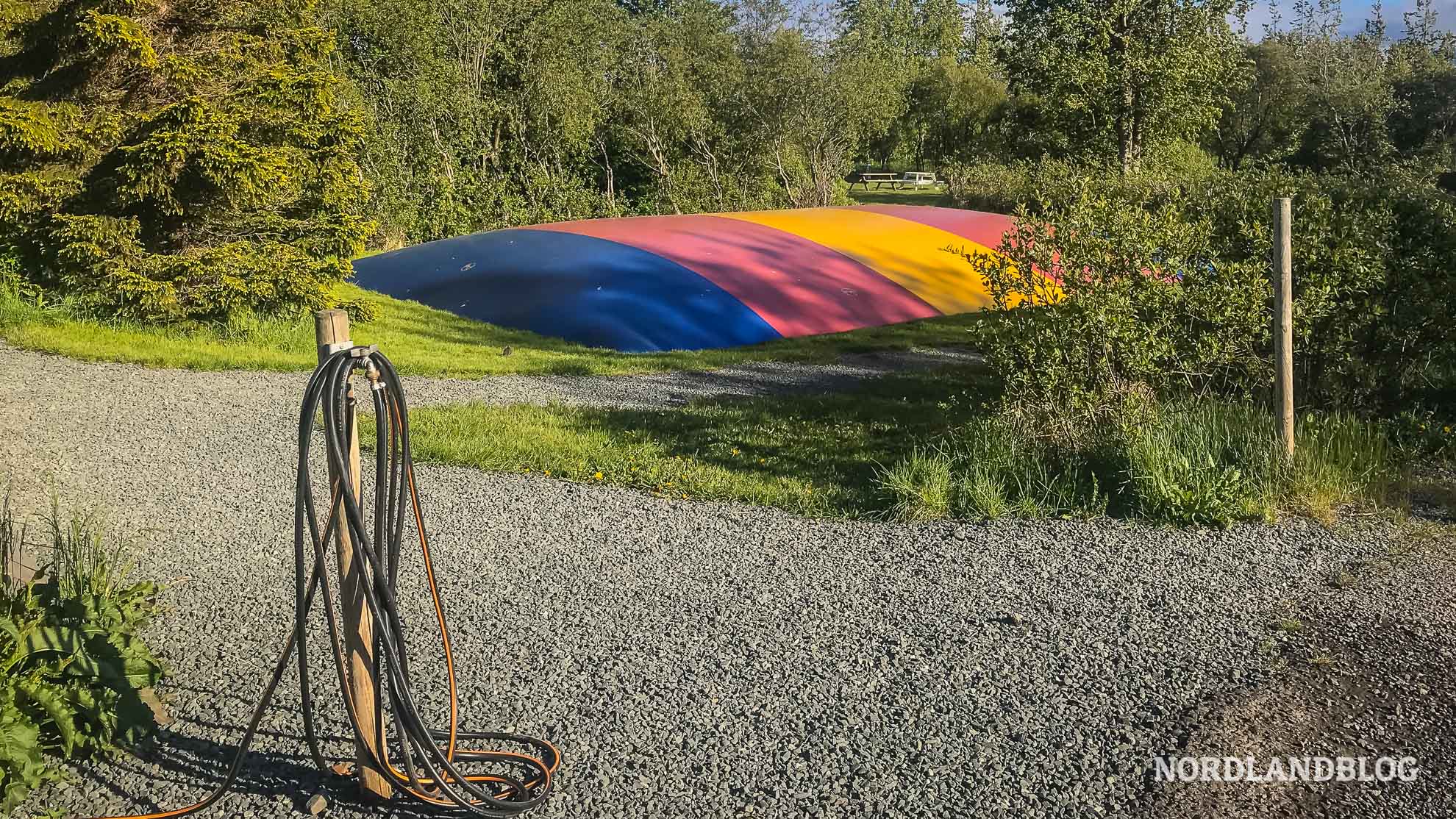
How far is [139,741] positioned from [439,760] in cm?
118

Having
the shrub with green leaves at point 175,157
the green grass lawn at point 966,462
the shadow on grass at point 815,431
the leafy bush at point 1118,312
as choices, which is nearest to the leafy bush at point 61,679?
the green grass lawn at point 966,462

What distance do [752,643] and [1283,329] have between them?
380 centimetres

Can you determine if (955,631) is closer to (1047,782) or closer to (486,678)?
(1047,782)

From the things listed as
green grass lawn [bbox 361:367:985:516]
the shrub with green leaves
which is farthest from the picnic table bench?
green grass lawn [bbox 361:367:985:516]

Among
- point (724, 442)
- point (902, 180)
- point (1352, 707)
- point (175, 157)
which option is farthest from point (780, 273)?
point (902, 180)

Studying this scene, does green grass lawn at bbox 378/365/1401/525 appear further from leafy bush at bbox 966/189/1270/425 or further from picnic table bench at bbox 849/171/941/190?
picnic table bench at bbox 849/171/941/190

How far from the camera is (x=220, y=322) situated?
12.9 m

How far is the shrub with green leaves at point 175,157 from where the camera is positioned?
1173 cm

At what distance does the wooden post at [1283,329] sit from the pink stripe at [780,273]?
8.25 meters

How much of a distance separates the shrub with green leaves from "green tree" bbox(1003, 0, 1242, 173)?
38.4 feet

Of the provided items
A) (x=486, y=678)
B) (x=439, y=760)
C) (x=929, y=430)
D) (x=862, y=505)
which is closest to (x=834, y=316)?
(x=929, y=430)

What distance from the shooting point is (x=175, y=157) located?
1159cm

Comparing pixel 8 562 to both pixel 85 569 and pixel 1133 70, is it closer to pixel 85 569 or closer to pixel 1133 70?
pixel 85 569

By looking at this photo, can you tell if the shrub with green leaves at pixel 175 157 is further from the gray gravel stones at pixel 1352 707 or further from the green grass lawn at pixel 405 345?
the gray gravel stones at pixel 1352 707
